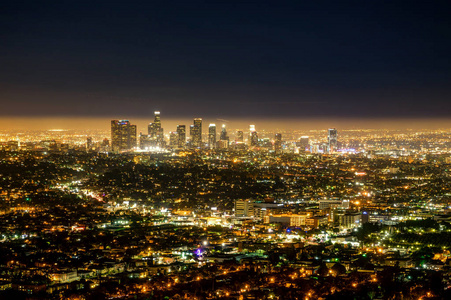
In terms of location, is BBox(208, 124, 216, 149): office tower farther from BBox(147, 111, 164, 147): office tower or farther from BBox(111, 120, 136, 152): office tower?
BBox(111, 120, 136, 152): office tower

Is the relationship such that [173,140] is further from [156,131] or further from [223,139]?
[223,139]

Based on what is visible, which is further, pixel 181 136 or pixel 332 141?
pixel 332 141

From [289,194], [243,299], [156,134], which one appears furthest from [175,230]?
[156,134]

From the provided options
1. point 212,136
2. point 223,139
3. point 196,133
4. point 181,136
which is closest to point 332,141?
point 223,139

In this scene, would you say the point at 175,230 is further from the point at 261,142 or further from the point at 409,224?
the point at 261,142

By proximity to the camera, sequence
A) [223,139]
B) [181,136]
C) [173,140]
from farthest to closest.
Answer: [223,139] → [181,136] → [173,140]

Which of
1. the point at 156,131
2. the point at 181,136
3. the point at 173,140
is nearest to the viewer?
the point at 173,140
